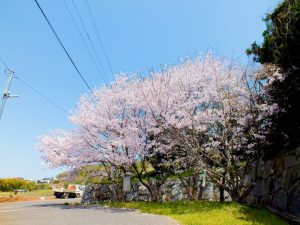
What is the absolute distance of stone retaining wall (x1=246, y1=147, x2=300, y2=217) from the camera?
13.1 metres

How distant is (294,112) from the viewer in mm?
14578

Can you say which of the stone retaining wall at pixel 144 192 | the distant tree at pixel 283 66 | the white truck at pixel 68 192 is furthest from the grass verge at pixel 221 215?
the white truck at pixel 68 192

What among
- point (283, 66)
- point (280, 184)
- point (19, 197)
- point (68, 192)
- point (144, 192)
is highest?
point (283, 66)

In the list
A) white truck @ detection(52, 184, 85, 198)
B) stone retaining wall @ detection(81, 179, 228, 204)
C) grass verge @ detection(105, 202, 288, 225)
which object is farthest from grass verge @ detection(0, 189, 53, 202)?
grass verge @ detection(105, 202, 288, 225)

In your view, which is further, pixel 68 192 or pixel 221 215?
pixel 68 192

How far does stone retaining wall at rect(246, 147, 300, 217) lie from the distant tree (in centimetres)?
98

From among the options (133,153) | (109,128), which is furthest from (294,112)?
(109,128)

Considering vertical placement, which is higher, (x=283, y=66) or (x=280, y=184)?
(x=283, y=66)

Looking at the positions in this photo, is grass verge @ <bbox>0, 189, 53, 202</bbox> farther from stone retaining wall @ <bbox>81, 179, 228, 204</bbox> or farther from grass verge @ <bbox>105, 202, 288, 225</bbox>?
grass verge @ <bbox>105, 202, 288, 225</bbox>

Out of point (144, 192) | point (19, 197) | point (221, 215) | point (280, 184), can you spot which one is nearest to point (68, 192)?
point (19, 197)

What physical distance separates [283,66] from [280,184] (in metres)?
4.86

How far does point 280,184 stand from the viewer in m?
14.4

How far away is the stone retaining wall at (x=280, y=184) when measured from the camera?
43.1 ft

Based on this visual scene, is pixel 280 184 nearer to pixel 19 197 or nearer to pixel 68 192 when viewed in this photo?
pixel 19 197
